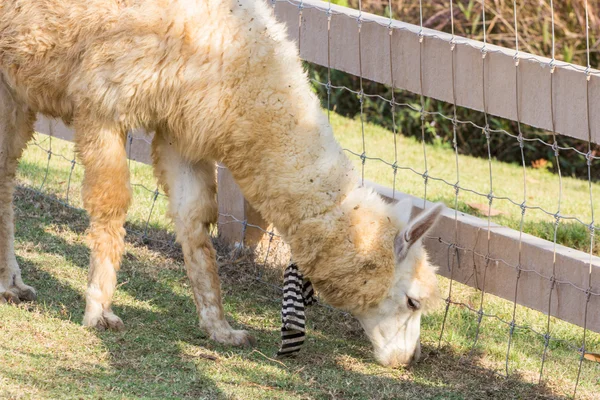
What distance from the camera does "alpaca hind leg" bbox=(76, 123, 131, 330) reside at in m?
4.61

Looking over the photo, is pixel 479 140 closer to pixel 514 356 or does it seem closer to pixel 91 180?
pixel 514 356

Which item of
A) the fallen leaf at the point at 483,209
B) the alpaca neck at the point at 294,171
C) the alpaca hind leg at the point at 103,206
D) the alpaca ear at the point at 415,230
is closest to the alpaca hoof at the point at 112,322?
the alpaca hind leg at the point at 103,206

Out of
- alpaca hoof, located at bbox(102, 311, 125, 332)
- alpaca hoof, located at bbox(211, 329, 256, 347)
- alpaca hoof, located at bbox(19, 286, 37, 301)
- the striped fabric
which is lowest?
alpaca hoof, located at bbox(19, 286, 37, 301)

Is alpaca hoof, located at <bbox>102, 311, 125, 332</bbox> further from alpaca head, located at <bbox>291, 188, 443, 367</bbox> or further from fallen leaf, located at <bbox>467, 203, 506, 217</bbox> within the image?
fallen leaf, located at <bbox>467, 203, 506, 217</bbox>

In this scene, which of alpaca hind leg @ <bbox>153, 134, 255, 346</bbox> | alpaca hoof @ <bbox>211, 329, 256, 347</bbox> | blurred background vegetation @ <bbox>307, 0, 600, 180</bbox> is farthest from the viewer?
blurred background vegetation @ <bbox>307, 0, 600, 180</bbox>

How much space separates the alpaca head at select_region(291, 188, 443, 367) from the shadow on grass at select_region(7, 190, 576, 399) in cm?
24

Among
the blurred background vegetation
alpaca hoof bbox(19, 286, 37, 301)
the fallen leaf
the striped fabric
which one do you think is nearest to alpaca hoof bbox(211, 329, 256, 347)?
the striped fabric

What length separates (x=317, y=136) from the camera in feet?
14.8

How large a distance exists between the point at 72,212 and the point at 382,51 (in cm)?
281

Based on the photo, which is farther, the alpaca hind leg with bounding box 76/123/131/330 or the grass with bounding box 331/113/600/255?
the grass with bounding box 331/113/600/255

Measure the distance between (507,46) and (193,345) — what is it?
7079mm

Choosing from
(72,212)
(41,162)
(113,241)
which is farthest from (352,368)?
(41,162)

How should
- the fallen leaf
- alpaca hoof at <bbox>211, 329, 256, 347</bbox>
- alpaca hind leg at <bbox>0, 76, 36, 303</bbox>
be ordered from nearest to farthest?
alpaca hoof at <bbox>211, 329, 256, 347</bbox>
alpaca hind leg at <bbox>0, 76, 36, 303</bbox>
the fallen leaf

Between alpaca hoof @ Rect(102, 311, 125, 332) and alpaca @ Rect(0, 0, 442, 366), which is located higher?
alpaca @ Rect(0, 0, 442, 366)
